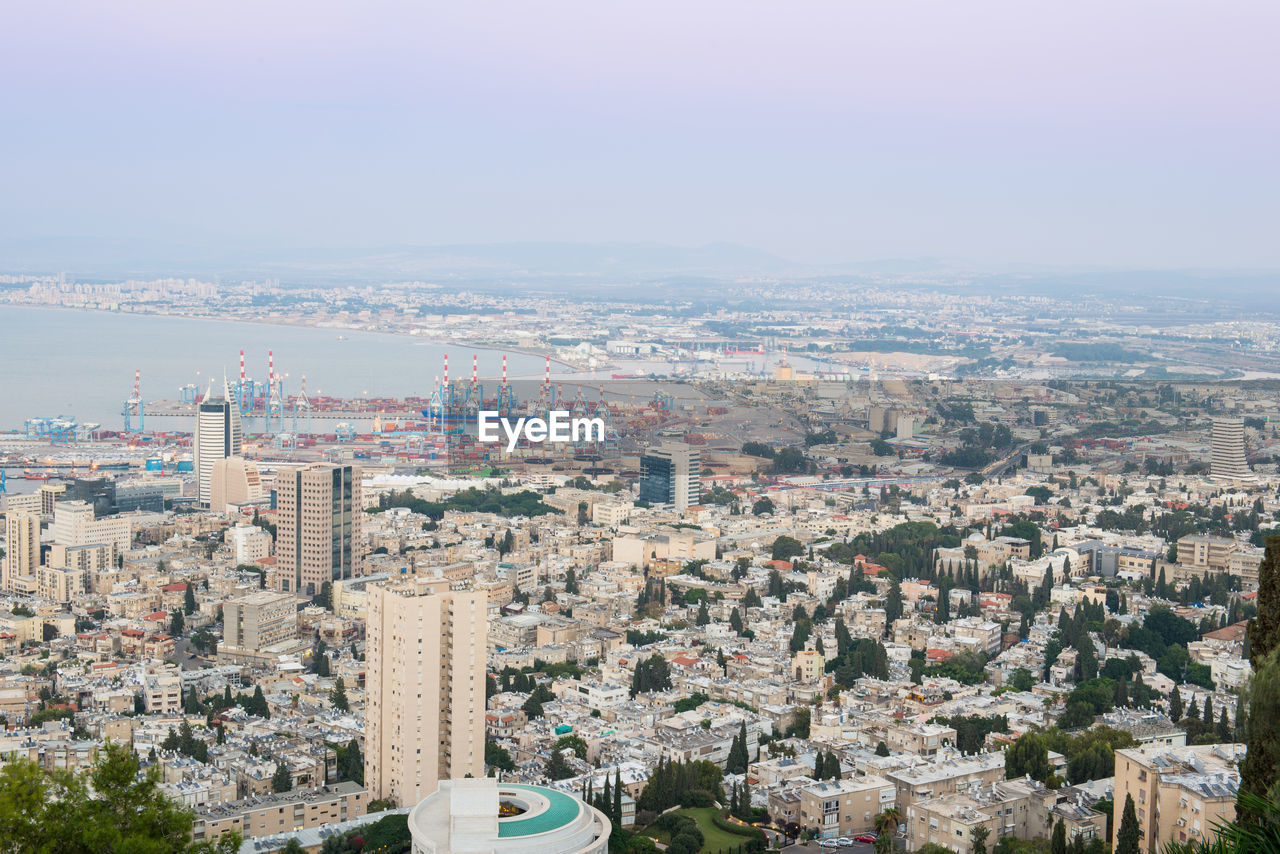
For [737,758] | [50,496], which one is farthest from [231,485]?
[737,758]

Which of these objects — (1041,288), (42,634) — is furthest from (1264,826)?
(1041,288)

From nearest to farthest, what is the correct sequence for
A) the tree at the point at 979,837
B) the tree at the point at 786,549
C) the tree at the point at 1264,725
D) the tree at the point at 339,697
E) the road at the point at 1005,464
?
the tree at the point at 1264,725, the tree at the point at 979,837, the tree at the point at 339,697, the tree at the point at 786,549, the road at the point at 1005,464

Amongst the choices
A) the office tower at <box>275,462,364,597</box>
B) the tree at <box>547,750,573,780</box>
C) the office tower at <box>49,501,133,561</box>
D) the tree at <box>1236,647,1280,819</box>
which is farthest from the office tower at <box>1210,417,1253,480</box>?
the tree at <box>1236,647,1280,819</box>

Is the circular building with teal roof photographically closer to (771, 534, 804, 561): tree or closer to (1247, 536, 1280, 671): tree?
(1247, 536, 1280, 671): tree

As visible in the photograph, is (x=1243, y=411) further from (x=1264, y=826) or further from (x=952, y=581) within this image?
(x=1264, y=826)

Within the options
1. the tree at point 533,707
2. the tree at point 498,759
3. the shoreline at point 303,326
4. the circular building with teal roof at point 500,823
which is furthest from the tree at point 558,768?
the shoreline at point 303,326
